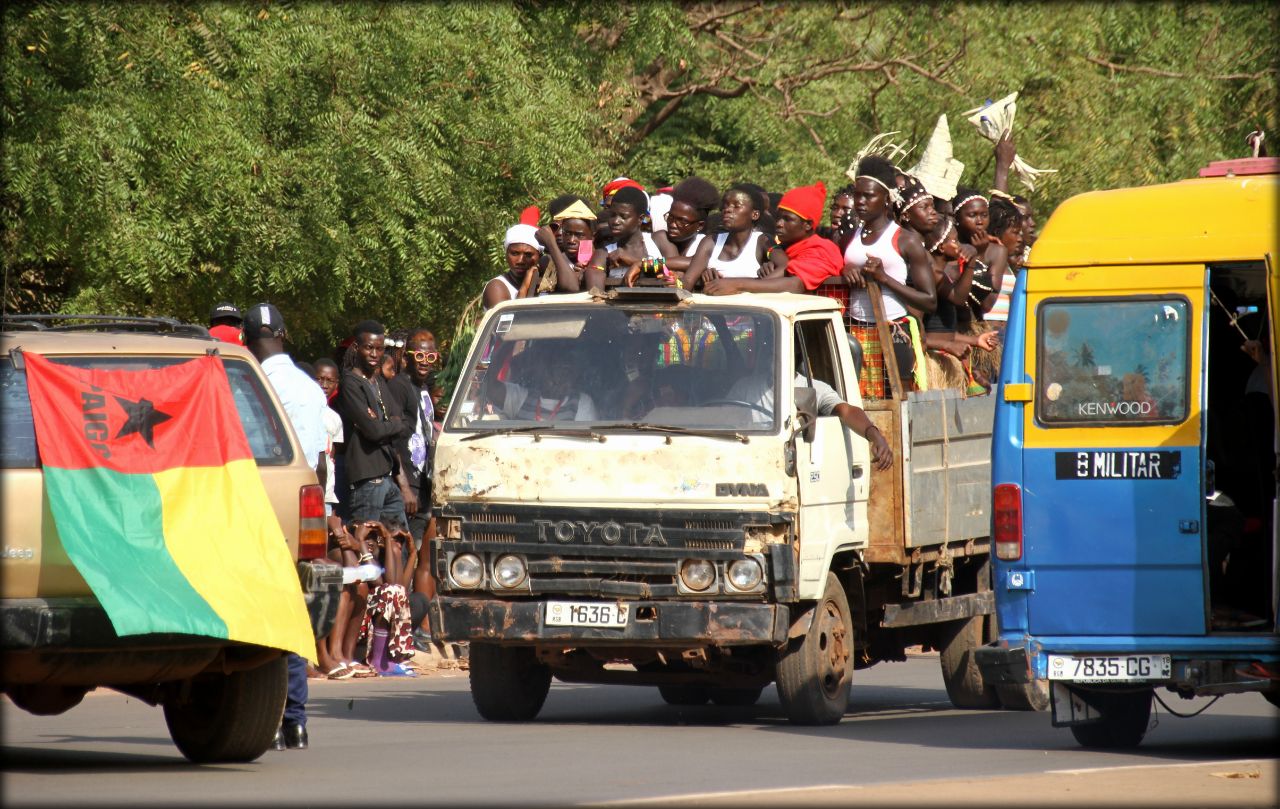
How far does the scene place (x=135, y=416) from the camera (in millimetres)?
8703

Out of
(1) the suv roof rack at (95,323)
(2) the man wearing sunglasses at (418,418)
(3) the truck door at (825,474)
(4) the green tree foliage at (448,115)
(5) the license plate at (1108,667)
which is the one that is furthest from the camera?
(2) the man wearing sunglasses at (418,418)

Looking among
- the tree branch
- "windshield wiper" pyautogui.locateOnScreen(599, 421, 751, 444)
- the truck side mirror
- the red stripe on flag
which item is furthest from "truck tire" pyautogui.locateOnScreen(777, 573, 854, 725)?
the tree branch

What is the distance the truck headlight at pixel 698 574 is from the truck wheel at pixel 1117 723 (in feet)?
6.73

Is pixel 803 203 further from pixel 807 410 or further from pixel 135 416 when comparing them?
pixel 135 416

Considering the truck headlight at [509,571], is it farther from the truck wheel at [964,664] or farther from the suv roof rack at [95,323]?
the truck wheel at [964,664]

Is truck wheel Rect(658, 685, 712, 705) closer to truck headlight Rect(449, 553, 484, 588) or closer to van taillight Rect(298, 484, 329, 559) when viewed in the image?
truck headlight Rect(449, 553, 484, 588)

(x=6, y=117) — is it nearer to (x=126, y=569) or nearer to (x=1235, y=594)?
(x=126, y=569)

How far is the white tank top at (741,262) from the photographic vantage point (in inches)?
515

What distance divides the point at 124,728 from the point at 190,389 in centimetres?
330

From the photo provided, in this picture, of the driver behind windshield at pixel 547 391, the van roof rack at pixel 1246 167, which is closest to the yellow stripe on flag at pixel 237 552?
the driver behind windshield at pixel 547 391

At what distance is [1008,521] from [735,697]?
3.72 meters

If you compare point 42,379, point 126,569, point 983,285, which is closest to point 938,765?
point 126,569

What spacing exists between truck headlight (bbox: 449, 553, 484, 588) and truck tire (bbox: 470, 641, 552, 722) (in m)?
0.56

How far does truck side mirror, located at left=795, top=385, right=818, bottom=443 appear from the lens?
36.0ft
